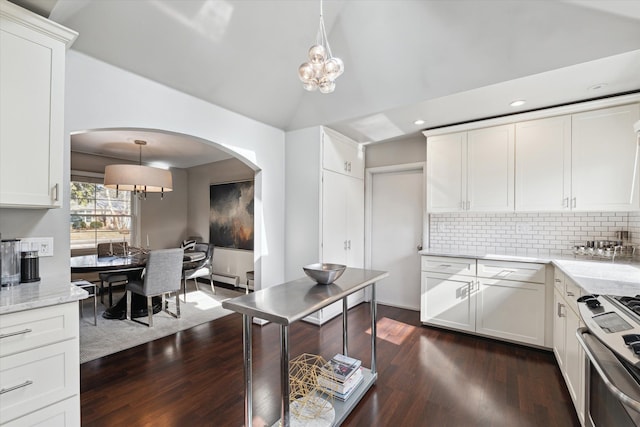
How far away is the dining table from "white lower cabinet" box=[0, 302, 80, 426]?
6.76 ft

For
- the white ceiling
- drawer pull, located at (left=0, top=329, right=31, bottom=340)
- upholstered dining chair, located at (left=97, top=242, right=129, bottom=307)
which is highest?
the white ceiling

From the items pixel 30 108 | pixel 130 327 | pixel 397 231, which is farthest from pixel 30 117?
pixel 397 231

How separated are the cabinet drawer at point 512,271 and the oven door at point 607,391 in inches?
62.1

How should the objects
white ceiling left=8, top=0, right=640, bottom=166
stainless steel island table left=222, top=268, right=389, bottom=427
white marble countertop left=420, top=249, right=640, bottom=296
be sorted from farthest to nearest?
white ceiling left=8, top=0, right=640, bottom=166 < white marble countertop left=420, top=249, right=640, bottom=296 < stainless steel island table left=222, top=268, right=389, bottom=427

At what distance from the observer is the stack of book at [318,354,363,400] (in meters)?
2.02

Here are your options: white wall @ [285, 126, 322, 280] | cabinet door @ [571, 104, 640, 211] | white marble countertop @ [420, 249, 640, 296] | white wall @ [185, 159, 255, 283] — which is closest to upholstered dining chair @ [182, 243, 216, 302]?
white wall @ [185, 159, 255, 283]

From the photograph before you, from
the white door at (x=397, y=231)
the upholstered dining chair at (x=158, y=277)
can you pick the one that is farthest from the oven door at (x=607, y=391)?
the upholstered dining chair at (x=158, y=277)

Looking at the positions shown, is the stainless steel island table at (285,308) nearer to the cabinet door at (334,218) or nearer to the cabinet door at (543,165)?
the cabinet door at (334,218)

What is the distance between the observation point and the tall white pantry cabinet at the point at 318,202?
3559 millimetres

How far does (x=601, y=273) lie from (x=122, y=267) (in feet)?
15.1

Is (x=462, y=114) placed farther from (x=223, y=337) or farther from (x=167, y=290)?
(x=167, y=290)

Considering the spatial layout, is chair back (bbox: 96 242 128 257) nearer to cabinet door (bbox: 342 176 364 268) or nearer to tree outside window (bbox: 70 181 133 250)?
tree outside window (bbox: 70 181 133 250)

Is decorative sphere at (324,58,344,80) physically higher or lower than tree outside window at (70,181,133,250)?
higher

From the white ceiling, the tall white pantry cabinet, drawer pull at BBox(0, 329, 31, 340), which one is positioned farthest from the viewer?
the tall white pantry cabinet
